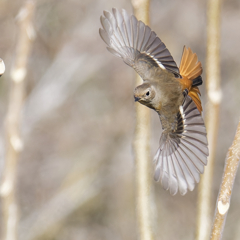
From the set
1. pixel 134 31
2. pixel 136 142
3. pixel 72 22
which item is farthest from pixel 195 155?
pixel 72 22

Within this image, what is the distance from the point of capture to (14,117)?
2102 mm

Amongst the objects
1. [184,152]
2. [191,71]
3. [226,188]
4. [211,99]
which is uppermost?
[191,71]

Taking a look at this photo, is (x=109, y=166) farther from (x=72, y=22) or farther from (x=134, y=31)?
(x=134, y=31)

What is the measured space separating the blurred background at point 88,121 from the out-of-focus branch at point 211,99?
2591 millimetres

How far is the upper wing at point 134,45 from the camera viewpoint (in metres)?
1.74

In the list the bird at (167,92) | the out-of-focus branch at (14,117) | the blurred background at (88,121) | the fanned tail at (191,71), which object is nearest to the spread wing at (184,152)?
the bird at (167,92)

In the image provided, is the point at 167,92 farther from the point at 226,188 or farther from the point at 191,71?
the point at 226,188

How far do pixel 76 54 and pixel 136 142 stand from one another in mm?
2855

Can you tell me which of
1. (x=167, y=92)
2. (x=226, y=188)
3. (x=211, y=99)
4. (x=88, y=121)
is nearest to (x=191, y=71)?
(x=167, y=92)

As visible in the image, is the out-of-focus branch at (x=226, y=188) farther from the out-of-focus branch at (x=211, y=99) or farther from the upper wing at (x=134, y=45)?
the upper wing at (x=134, y=45)

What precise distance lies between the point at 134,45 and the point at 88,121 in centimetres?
311

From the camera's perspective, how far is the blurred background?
4199mm

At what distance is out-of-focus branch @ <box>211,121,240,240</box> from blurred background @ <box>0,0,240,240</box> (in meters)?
2.93

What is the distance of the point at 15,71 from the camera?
6.48 feet
